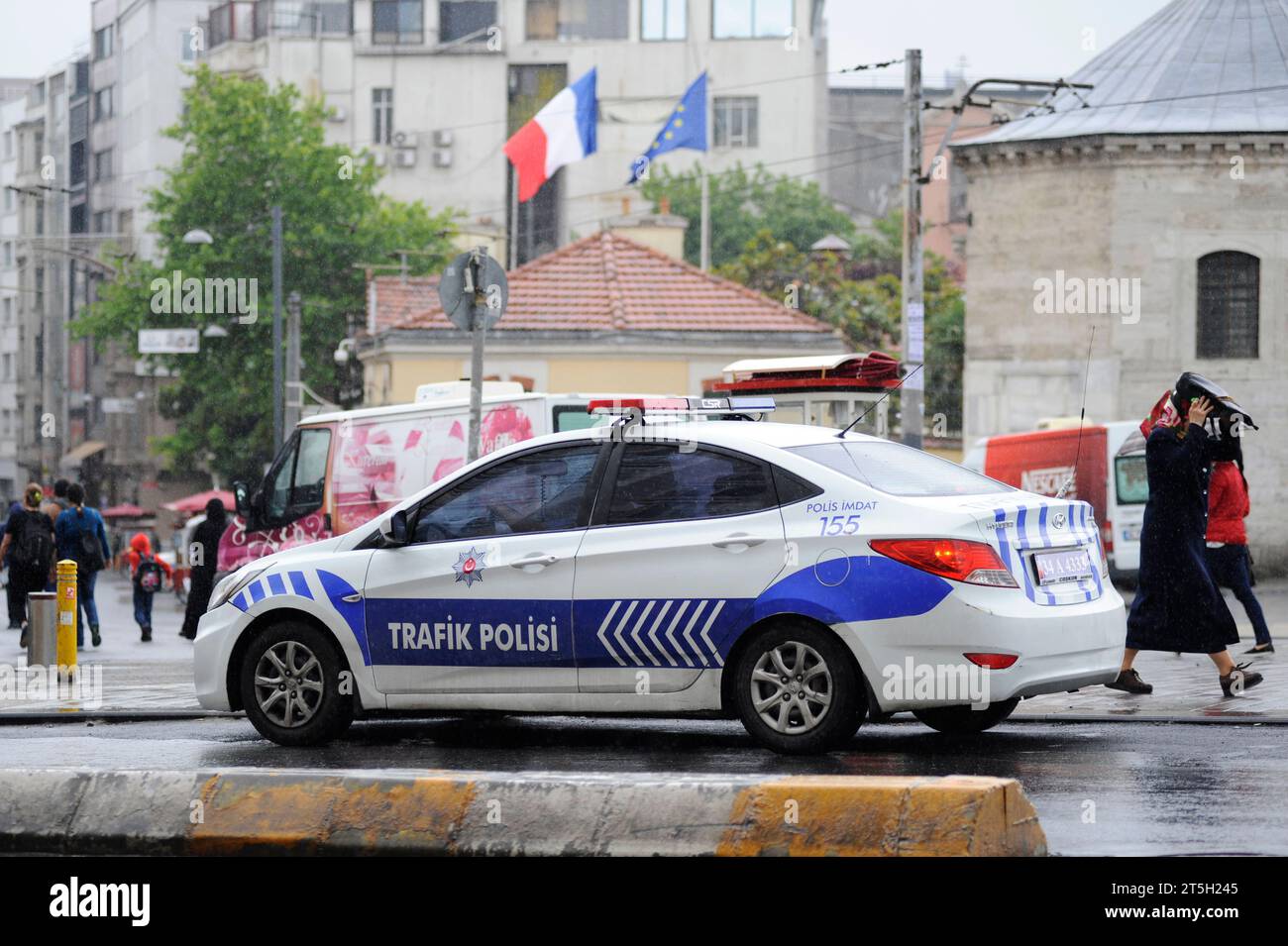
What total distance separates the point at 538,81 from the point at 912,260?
185ft

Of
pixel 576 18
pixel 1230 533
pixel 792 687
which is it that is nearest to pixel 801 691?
pixel 792 687

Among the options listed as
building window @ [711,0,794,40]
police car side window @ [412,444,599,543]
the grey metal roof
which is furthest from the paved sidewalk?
building window @ [711,0,794,40]

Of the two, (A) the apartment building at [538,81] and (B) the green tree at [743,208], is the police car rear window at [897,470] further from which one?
(A) the apartment building at [538,81]

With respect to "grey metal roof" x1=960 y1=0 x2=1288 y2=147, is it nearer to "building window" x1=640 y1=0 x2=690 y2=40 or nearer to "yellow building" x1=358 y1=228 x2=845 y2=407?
"yellow building" x1=358 y1=228 x2=845 y2=407

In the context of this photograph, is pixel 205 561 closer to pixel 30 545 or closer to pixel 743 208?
pixel 30 545

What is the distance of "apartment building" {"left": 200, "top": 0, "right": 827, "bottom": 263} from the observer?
268 feet

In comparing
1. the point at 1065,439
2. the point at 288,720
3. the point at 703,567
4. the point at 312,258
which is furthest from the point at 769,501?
the point at 312,258

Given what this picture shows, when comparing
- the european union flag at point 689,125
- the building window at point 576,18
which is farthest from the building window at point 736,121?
the european union flag at point 689,125

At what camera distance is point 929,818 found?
279 inches

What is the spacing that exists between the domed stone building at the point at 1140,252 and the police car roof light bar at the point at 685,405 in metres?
25.5

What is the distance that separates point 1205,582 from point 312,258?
5178 centimetres

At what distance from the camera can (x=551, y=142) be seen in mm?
41719

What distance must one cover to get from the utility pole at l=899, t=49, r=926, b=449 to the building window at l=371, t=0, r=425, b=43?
56113 millimetres
